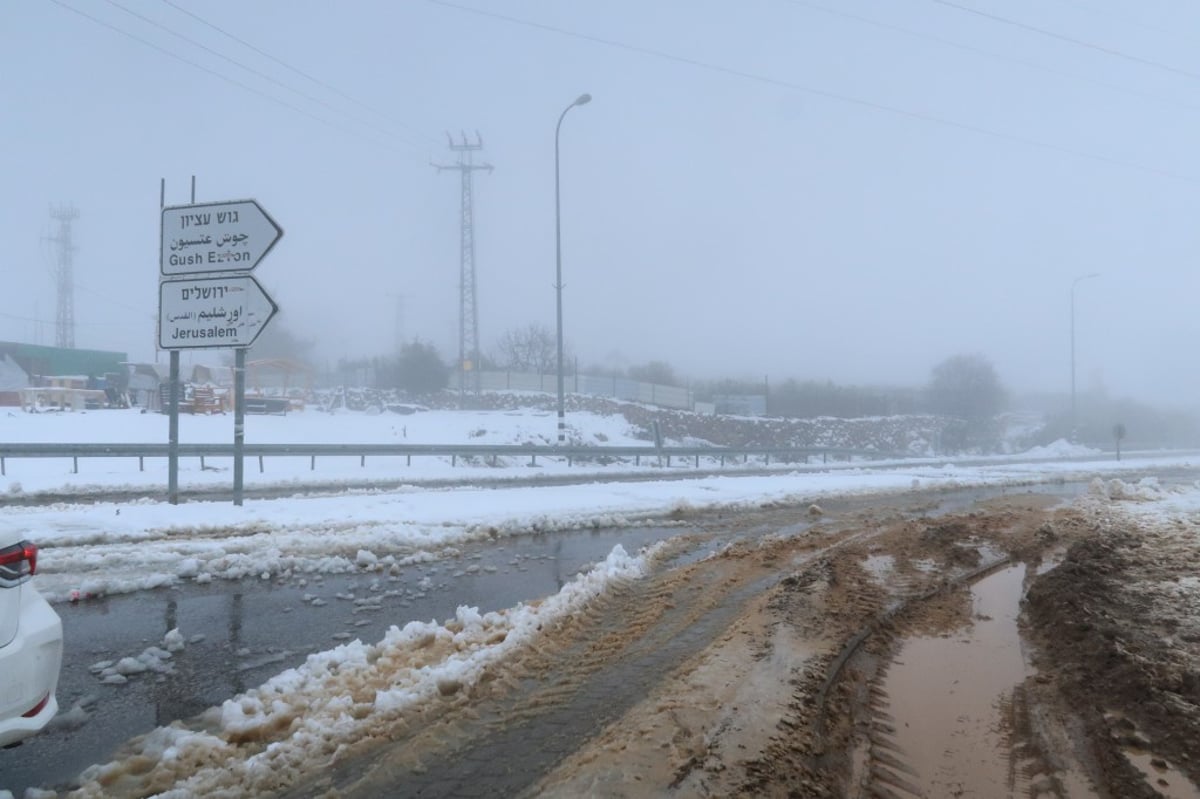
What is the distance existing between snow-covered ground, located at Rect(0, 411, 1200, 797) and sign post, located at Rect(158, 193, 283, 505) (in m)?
1.98

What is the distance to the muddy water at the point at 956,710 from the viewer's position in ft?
12.0

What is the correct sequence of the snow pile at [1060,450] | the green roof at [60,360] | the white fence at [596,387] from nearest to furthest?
the green roof at [60,360], the white fence at [596,387], the snow pile at [1060,450]

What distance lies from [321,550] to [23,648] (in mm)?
5559

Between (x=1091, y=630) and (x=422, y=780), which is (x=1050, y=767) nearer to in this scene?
(x=1091, y=630)

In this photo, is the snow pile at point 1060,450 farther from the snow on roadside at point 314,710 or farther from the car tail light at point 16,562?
the car tail light at point 16,562

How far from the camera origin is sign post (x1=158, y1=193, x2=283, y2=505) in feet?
37.9

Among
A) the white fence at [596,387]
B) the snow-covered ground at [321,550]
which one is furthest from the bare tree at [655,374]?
the snow-covered ground at [321,550]

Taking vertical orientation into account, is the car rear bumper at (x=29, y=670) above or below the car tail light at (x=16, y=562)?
below

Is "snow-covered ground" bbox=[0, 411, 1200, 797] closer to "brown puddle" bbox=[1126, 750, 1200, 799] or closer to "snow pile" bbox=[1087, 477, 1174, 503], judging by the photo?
"snow pile" bbox=[1087, 477, 1174, 503]

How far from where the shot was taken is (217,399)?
34.5 metres

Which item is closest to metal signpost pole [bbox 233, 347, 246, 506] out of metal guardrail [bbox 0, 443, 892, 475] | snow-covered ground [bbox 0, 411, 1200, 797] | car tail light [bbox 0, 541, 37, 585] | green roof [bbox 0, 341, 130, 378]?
snow-covered ground [bbox 0, 411, 1200, 797]

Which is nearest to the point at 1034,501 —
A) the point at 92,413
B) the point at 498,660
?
the point at 498,660

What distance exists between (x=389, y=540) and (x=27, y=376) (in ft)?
129

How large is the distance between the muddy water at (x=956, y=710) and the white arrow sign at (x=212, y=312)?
9.92 meters
